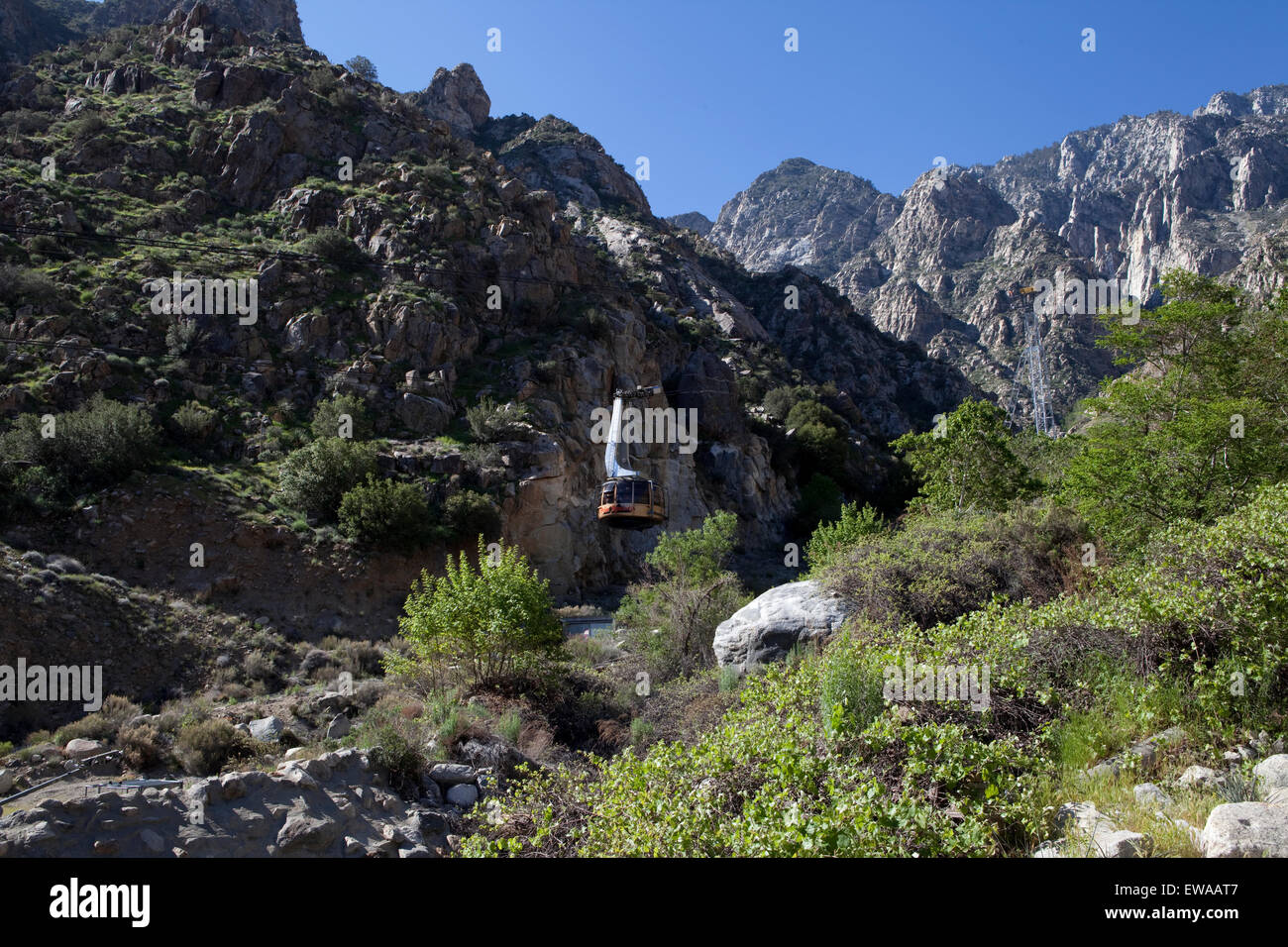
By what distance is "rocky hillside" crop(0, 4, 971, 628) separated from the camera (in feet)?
87.1

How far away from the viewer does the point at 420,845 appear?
885 centimetres

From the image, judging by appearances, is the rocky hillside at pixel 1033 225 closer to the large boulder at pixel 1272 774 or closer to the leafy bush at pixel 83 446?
the large boulder at pixel 1272 774

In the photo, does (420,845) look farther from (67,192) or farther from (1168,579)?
(67,192)

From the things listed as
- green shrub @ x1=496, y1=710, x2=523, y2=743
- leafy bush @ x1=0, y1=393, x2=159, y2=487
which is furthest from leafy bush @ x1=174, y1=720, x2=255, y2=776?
leafy bush @ x1=0, y1=393, x2=159, y2=487

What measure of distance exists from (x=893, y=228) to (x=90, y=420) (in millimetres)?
145701

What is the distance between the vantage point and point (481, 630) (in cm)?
1536

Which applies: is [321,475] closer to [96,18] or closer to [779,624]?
[779,624]

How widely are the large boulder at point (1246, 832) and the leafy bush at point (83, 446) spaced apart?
92.8ft

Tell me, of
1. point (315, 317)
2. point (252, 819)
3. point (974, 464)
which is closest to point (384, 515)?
point (315, 317)

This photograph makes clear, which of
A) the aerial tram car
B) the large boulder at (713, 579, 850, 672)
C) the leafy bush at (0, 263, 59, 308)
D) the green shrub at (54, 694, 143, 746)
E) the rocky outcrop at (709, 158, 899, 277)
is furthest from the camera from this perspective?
the rocky outcrop at (709, 158, 899, 277)

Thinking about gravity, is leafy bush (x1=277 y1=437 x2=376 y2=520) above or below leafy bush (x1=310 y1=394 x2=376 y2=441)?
below

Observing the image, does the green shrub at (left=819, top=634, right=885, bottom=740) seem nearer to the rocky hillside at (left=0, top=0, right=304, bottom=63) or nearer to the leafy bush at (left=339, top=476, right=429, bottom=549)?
the leafy bush at (left=339, top=476, right=429, bottom=549)

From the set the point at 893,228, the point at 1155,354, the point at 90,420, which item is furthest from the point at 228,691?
the point at 893,228

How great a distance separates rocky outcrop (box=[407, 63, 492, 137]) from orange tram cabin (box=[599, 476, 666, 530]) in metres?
82.3
